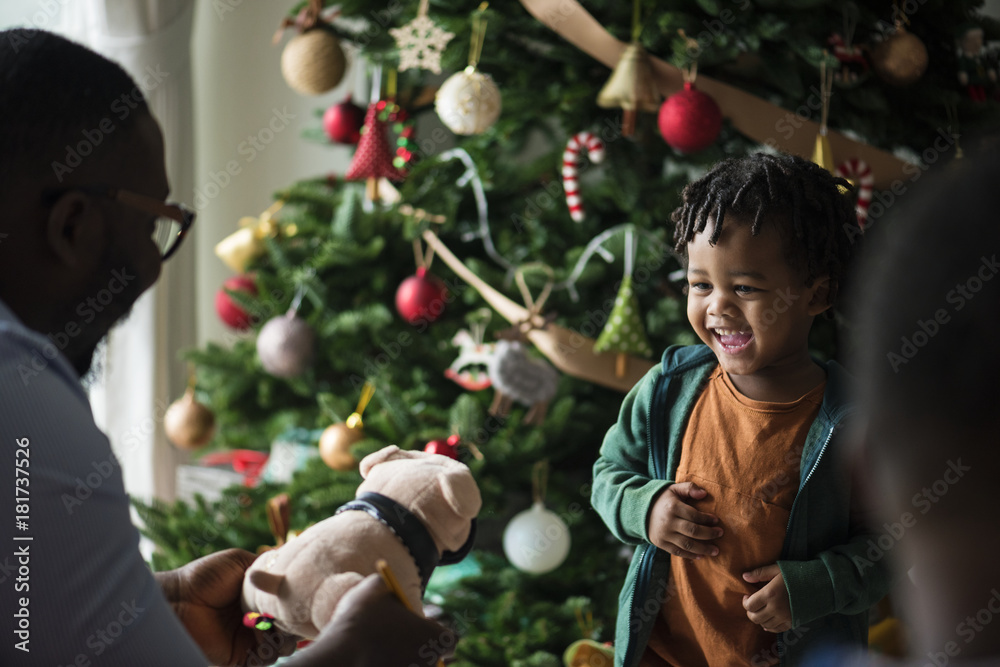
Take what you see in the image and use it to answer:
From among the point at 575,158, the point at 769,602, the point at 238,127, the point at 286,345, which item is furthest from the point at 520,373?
the point at 238,127

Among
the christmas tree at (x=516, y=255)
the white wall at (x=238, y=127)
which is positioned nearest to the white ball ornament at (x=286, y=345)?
the christmas tree at (x=516, y=255)

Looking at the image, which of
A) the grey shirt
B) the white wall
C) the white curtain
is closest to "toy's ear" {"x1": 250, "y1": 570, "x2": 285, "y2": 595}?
the grey shirt

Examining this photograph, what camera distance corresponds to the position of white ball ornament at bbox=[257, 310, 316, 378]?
73.7 inches

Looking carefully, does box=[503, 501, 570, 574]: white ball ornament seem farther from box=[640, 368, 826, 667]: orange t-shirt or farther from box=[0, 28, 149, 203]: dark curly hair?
box=[0, 28, 149, 203]: dark curly hair

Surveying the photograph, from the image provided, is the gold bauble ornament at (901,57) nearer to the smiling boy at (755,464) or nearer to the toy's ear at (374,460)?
the smiling boy at (755,464)

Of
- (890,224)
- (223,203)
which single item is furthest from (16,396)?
(223,203)

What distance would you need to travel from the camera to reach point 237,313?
2.12 m

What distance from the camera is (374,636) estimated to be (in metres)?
0.70

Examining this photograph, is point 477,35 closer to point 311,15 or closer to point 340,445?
point 311,15

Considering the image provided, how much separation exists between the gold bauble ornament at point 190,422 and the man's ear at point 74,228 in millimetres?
1345

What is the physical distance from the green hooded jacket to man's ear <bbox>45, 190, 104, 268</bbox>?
0.56 meters

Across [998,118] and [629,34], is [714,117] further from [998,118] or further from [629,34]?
[998,118]

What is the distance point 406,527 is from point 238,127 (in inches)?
97.9

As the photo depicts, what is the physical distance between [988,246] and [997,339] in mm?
53
